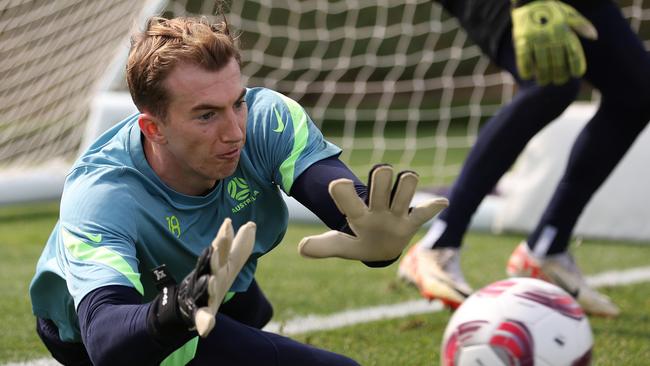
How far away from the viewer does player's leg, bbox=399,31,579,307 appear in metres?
3.98

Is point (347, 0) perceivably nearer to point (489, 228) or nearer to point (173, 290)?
point (489, 228)

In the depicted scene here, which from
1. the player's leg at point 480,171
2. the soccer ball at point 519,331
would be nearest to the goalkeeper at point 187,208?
the soccer ball at point 519,331

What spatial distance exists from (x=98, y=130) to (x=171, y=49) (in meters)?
4.18

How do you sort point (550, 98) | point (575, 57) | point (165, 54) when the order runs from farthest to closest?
point (550, 98), point (575, 57), point (165, 54)

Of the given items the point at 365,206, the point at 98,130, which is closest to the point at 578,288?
the point at 365,206

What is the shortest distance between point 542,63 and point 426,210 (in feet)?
5.29

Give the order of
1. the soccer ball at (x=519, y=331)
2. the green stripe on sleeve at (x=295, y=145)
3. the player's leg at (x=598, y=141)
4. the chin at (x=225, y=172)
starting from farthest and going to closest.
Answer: the player's leg at (x=598, y=141) < the soccer ball at (x=519, y=331) < the green stripe on sleeve at (x=295, y=145) < the chin at (x=225, y=172)

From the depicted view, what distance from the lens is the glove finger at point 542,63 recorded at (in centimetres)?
379

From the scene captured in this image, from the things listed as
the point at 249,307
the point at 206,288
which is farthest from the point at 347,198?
the point at 249,307

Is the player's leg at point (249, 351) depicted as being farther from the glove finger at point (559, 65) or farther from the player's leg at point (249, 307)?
the glove finger at point (559, 65)

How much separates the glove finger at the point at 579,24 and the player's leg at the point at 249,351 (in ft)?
5.89

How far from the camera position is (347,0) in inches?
458

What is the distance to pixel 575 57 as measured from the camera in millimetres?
3750

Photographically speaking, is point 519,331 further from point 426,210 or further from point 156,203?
point 156,203
